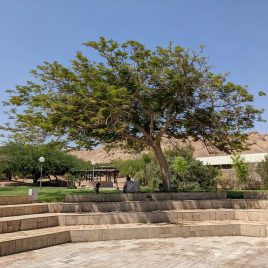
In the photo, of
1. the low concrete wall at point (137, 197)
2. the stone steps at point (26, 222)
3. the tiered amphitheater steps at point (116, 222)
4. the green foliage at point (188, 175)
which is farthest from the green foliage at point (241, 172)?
the stone steps at point (26, 222)

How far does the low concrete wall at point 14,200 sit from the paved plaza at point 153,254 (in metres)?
4.31

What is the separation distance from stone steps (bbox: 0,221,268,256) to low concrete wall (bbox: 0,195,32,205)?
3072 mm

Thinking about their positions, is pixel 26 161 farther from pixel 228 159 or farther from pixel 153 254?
pixel 153 254

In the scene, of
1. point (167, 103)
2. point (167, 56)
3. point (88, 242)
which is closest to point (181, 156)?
point (167, 103)

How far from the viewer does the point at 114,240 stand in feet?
38.2

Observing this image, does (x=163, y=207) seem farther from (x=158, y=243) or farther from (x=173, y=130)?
(x=173, y=130)

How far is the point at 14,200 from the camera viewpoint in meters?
13.9

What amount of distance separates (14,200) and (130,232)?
560 centimetres

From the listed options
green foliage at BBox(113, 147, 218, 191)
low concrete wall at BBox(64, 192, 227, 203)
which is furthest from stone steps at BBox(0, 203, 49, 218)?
green foliage at BBox(113, 147, 218, 191)

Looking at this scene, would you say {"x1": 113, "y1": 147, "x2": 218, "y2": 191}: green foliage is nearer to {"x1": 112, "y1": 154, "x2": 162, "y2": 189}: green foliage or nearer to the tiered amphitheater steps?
{"x1": 112, "y1": 154, "x2": 162, "y2": 189}: green foliage

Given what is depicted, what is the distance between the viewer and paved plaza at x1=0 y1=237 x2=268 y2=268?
331 inches

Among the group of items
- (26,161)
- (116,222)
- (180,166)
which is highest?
(26,161)

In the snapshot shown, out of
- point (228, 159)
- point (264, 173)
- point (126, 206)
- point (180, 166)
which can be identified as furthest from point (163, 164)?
point (228, 159)

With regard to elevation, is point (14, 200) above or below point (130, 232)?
above
